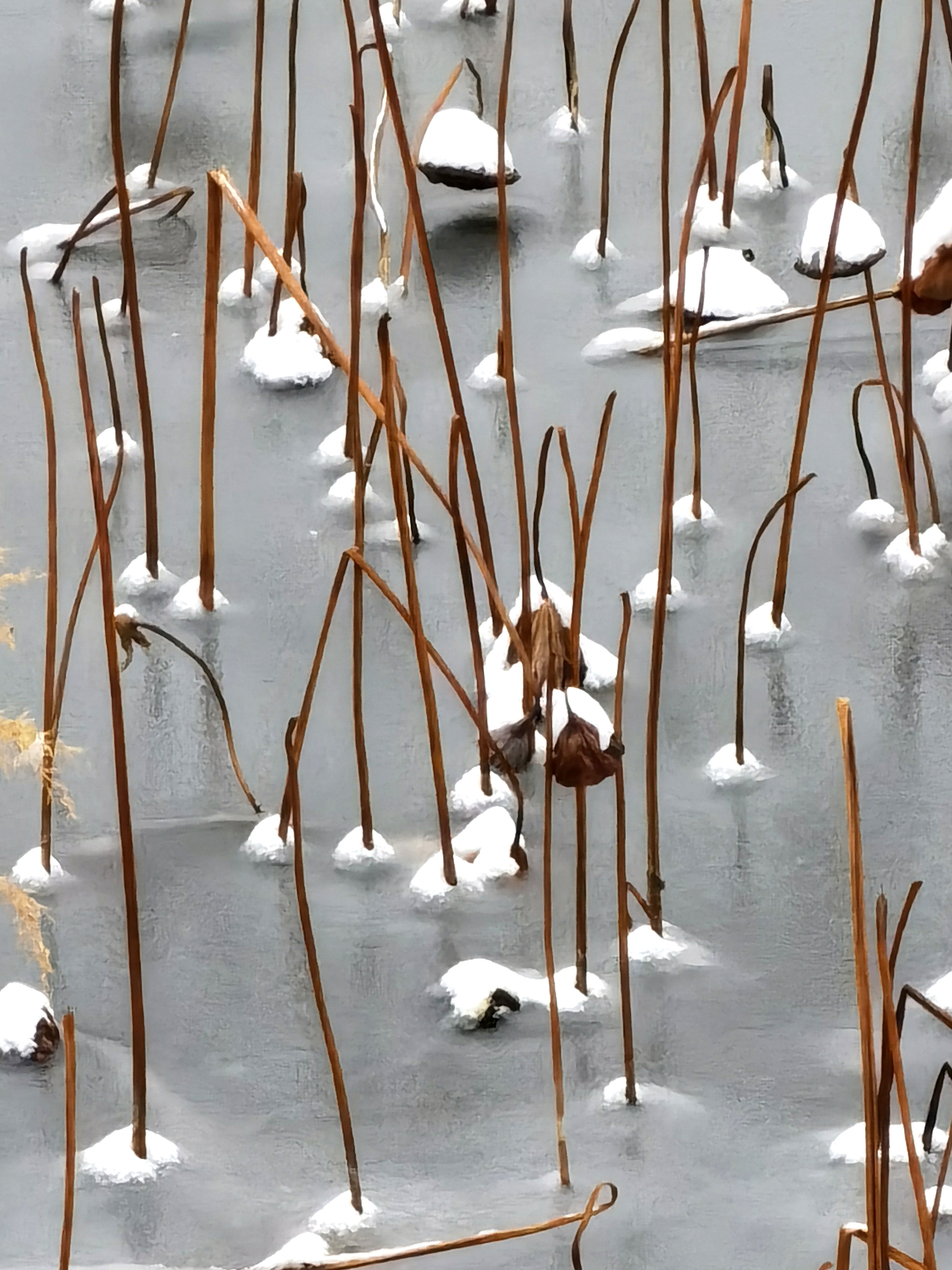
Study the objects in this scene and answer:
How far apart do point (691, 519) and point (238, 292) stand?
1.71 feet

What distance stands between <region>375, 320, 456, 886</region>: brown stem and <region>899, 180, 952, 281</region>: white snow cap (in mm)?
470

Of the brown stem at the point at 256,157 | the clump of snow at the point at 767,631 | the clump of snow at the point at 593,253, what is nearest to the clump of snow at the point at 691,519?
the clump of snow at the point at 767,631

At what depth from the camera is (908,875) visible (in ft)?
3.49

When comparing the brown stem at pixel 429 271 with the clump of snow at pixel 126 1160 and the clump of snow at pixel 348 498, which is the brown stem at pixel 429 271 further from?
the clump of snow at pixel 126 1160

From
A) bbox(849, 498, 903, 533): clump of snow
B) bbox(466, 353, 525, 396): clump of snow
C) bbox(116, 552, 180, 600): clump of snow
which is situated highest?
bbox(466, 353, 525, 396): clump of snow

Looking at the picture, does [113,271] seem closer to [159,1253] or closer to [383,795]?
[383,795]

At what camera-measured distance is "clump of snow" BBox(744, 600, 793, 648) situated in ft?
4.07

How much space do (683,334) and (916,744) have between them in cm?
49

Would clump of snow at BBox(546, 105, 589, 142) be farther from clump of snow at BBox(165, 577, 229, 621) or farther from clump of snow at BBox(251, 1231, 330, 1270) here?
clump of snow at BBox(251, 1231, 330, 1270)

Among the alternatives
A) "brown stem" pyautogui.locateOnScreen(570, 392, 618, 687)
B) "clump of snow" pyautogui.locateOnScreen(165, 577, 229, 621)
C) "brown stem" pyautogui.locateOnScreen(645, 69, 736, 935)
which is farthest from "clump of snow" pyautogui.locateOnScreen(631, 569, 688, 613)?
"clump of snow" pyautogui.locateOnScreen(165, 577, 229, 621)

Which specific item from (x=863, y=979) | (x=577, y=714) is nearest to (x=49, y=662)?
(x=577, y=714)

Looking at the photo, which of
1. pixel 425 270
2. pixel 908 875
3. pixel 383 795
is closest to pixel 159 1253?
pixel 383 795

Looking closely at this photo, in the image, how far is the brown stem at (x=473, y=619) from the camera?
3.44 ft

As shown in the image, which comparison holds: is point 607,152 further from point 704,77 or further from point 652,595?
point 652,595
